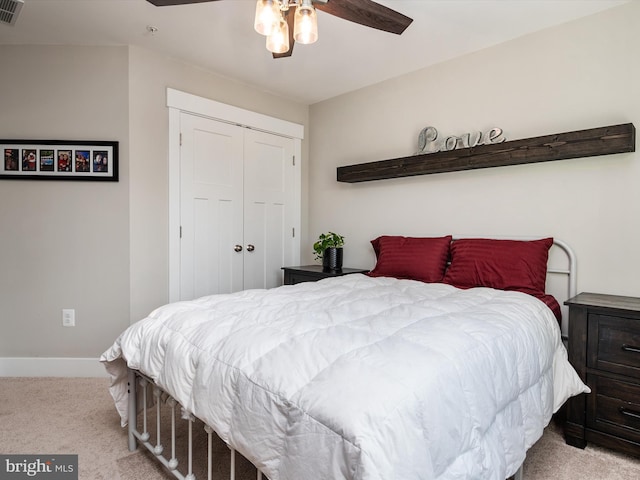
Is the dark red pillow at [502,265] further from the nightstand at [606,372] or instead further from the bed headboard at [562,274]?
the nightstand at [606,372]

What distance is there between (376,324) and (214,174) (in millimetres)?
2378

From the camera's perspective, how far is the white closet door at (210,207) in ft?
10.3

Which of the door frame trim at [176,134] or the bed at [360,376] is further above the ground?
the door frame trim at [176,134]

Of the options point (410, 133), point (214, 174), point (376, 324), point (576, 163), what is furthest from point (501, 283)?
point (214, 174)

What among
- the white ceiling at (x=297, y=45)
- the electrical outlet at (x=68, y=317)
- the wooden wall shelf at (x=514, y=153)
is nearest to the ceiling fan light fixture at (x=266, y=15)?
the white ceiling at (x=297, y=45)

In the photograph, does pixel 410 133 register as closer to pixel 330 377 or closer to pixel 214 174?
pixel 214 174

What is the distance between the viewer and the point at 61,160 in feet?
9.36

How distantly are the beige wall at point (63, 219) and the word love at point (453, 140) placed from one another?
7.63ft

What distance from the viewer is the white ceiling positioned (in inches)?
90.9

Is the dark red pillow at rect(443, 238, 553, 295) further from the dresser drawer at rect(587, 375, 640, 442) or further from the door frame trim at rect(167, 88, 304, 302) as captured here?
the door frame trim at rect(167, 88, 304, 302)

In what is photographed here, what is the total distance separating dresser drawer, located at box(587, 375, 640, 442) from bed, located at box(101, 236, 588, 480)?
158 millimetres

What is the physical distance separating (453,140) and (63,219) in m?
3.06

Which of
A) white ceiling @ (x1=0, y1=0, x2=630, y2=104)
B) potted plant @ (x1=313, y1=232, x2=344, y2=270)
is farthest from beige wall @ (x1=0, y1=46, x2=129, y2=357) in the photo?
potted plant @ (x1=313, y1=232, x2=344, y2=270)

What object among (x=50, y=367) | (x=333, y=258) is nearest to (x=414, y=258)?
(x=333, y=258)
